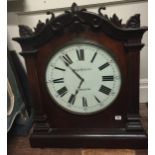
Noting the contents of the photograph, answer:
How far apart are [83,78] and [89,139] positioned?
21 centimetres

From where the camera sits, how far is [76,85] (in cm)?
71

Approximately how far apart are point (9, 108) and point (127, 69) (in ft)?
1.46

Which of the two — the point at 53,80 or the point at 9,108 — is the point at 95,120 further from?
the point at 9,108

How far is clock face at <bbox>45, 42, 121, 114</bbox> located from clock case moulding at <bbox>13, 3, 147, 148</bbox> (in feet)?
0.07

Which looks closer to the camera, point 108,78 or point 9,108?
point 108,78

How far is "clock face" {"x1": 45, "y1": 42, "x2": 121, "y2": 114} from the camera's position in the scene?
0.68 meters

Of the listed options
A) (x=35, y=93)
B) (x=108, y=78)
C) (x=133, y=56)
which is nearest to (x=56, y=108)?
(x=35, y=93)

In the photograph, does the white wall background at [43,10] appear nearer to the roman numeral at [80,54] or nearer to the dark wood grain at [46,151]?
the roman numeral at [80,54]

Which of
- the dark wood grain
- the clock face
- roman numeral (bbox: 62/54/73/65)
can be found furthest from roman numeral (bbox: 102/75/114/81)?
the dark wood grain

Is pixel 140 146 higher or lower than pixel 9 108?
lower

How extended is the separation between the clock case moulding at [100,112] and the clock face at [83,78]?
0.02 metres

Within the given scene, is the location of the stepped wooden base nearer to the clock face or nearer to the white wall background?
the clock face

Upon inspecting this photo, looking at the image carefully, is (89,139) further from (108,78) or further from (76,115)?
(108,78)

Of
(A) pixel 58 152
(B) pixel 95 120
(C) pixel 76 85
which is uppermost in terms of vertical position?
(C) pixel 76 85
